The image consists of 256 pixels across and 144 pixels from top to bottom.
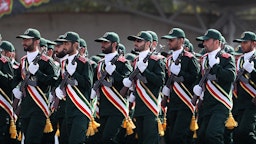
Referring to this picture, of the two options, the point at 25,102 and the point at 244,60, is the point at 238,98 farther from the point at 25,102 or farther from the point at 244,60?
the point at 25,102

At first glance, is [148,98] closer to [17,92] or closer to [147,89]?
[147,89]

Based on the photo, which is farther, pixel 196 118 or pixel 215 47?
pixel 196 118

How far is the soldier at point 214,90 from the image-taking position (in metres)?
12.1

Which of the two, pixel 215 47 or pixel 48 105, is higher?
pixel 215 47

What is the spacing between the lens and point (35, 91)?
1302 cm

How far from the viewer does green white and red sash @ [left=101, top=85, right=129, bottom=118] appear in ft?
42.9

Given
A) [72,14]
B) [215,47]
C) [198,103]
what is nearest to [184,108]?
[198,103]

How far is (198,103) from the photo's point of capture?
12.8 metres

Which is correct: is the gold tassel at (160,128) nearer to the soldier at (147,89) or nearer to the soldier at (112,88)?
the soldier at (147,89)

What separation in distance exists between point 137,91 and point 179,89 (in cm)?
67

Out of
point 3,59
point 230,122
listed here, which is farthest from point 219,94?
point 3,59

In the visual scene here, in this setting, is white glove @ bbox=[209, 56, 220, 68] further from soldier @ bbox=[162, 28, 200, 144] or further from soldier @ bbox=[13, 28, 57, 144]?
soldier @ bbox=[13, 28, 57, 144]

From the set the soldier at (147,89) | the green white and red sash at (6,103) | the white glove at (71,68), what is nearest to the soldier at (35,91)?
the white glove at (71,68)

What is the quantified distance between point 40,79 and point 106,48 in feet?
3.78
